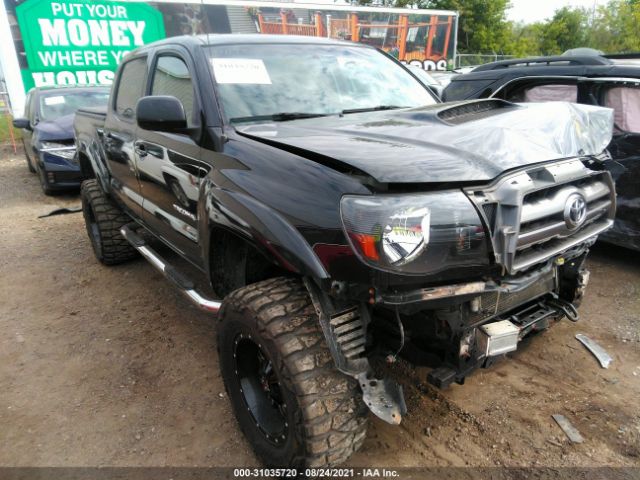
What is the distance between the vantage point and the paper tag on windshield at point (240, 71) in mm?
2797

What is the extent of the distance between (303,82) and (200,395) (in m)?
1.94

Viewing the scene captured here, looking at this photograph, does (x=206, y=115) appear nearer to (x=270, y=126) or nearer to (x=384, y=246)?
(x=270, y=126)

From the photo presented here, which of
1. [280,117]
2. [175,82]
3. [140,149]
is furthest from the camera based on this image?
[140,149]

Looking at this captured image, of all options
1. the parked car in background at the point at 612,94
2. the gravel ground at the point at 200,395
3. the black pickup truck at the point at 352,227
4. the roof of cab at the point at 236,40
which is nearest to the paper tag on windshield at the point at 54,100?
the gravel ground at the point at 200,395

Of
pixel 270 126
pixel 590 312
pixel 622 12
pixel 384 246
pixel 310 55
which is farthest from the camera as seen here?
pixel 622 12

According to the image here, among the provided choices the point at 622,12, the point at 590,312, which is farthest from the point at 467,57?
the point at 590,312

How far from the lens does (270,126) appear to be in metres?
2.60

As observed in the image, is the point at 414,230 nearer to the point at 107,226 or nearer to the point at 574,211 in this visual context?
the point at 574,211

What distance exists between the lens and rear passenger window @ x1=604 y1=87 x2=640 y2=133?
4.17 metres

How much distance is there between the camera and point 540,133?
7.30ft

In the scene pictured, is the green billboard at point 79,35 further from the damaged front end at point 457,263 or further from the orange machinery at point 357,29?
the damaged front end at point 457,263

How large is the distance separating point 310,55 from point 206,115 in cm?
87

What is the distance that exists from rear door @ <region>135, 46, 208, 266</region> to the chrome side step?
138 mm

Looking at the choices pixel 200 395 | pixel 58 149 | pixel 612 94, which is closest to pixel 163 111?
pixel 200 395
